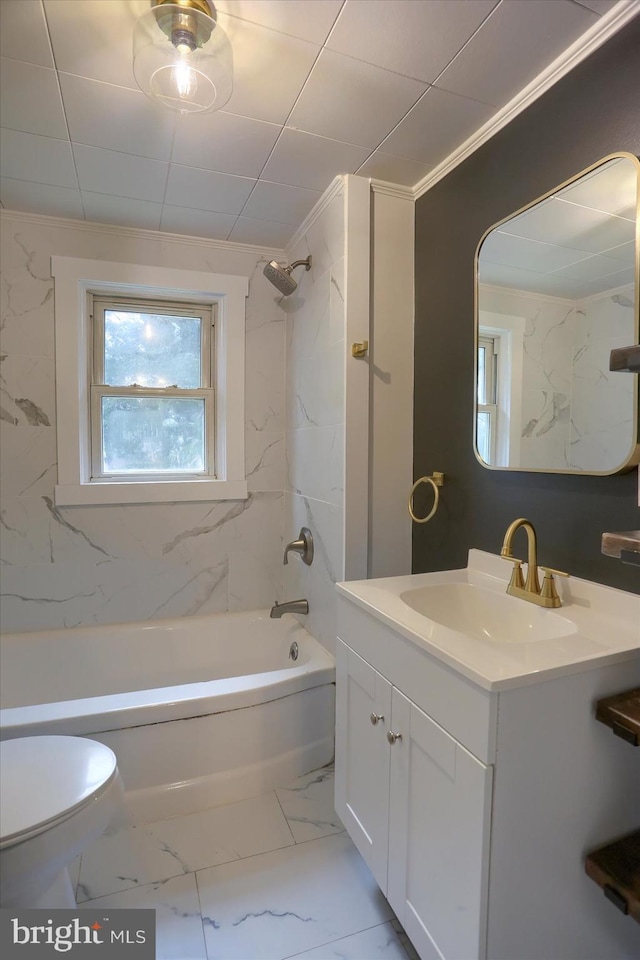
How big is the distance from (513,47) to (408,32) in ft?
0.88

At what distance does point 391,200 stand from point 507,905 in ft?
6.77

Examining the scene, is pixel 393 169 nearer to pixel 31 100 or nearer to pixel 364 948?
pixel 31 100

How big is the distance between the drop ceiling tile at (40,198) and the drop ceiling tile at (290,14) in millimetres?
1106

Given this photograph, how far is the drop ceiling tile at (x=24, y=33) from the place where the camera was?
3.53 ft

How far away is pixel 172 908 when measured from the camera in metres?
1.29

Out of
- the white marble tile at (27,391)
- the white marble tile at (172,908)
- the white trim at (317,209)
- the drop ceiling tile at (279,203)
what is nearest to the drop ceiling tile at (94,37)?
the drop ceiling tile at (279,203)

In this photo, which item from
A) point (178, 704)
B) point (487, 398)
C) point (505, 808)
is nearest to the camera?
point (505, 808)

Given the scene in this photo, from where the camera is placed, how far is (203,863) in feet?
4.71

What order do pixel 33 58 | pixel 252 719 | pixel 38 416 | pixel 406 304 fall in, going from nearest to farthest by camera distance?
1. pixel 33 58
2. pixel 252 719
3. pixel 406 304
4. pixel 38 416

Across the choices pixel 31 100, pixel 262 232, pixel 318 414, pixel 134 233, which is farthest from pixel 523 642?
pixel 134 233

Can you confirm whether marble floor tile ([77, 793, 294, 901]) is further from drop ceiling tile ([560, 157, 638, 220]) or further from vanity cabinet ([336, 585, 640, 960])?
drop ceiling tile ([560, 157, 638, 220])

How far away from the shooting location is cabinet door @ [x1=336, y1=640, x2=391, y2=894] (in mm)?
1167

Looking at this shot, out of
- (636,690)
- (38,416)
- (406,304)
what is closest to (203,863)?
(636,690)

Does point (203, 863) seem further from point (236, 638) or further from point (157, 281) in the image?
point (157, 281)
